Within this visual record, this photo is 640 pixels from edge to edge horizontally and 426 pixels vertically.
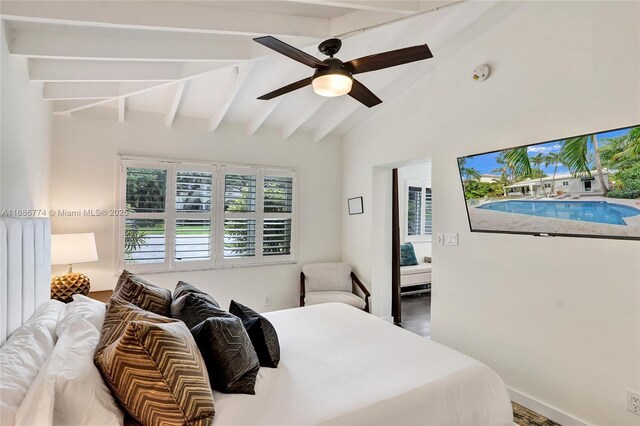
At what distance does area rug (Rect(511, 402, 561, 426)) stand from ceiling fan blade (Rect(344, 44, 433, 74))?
253 centimetres

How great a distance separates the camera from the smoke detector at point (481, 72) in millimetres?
2762

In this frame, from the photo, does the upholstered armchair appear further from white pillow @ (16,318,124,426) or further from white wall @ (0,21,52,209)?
white pillow @ (16,318,124,426)

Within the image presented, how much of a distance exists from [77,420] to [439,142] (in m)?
3.20

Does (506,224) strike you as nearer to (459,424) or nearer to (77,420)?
(459,424)

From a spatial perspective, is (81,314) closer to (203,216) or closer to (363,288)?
(203,216)

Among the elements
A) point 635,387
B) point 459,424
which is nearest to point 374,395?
point 459,424

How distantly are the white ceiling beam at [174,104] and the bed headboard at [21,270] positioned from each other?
5.08 ft

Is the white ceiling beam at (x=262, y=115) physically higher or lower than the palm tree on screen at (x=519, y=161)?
higher

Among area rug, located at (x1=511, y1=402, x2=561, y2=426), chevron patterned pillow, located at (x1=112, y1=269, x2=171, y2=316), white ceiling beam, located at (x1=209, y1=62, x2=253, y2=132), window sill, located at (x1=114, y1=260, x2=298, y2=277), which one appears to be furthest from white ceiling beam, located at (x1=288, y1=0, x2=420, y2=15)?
window sill, located at (x1=114, y1=260, x2=298, y2=277)

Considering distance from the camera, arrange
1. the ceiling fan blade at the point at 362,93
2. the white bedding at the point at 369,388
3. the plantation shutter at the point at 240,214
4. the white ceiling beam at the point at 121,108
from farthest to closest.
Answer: the plantation shutter at the point at 240,214
the white ceiling beam at the point at 121,108
the ceiling fan blade at the point at 362,93
the white bedding at the point at 369,388

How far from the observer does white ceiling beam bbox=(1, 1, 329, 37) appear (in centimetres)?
166

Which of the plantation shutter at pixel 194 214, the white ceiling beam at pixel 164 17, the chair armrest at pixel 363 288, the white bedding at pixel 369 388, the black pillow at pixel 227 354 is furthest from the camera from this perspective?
the chair armrest at pixel 363 288

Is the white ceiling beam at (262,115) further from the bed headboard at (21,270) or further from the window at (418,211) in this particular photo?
the window at (418,211)

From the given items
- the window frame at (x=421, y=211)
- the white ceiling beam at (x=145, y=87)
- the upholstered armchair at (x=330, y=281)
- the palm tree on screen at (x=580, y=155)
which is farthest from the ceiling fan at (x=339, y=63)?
the window frame at (x=421, y=211)
